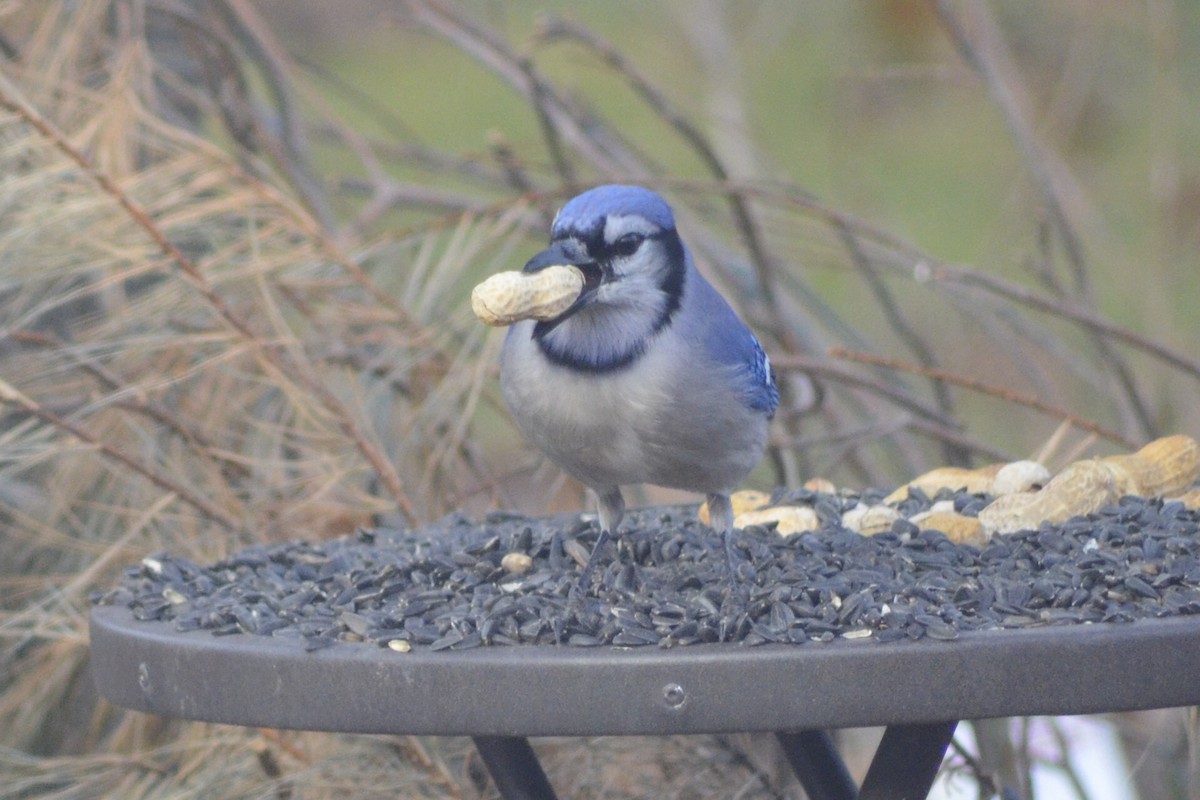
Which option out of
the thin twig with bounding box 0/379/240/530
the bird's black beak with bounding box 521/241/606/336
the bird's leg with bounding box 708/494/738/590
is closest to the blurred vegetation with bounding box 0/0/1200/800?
the thin twig with bounding box 0/379/240/530

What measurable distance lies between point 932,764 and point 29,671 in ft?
6.23

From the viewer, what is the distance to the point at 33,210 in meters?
2.22

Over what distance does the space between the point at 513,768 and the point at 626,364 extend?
452mm

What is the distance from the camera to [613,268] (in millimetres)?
1579

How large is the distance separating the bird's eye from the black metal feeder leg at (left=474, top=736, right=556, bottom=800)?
0.53 meters

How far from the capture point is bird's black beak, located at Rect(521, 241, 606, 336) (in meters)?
1.52

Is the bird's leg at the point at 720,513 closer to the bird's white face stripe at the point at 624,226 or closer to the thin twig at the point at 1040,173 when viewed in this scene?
the bird's white face stripe at the point at 624,226

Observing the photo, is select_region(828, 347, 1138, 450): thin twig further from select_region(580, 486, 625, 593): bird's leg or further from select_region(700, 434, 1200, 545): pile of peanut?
select_region(580, 486, 625, 593): bird's leg

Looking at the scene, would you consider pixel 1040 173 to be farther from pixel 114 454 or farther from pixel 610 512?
pixel 114 454

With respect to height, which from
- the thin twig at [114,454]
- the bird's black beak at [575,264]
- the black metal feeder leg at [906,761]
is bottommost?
the black metal feeder leg at [906,761]

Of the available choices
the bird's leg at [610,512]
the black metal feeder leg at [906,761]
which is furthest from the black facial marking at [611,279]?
the black metal feeder leg at [906,761]

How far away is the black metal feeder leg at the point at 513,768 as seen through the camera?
160cm

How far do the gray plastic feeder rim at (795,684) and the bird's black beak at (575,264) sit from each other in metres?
0.36

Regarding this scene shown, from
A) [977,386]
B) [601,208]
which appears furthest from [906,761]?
[977,386]
